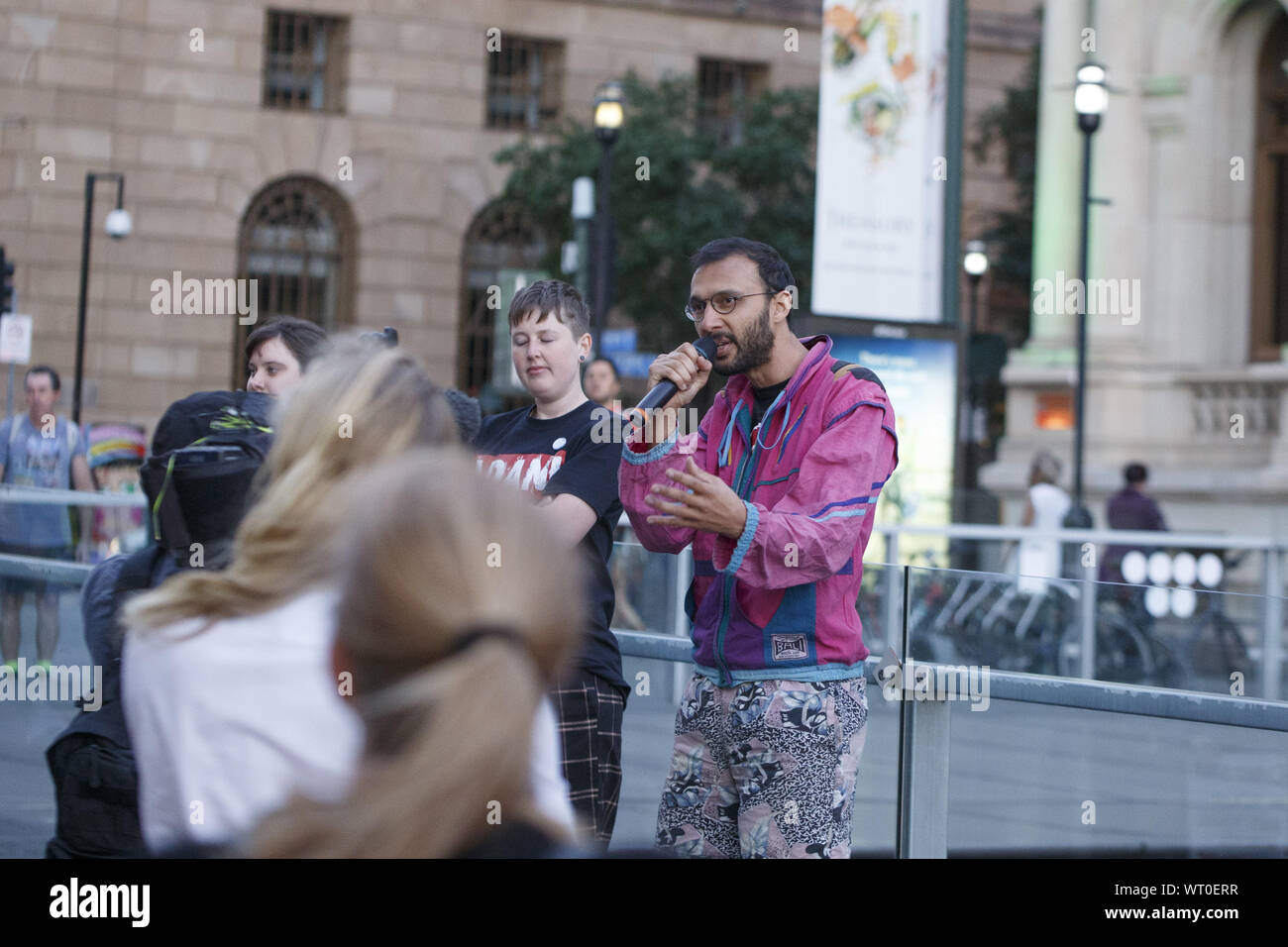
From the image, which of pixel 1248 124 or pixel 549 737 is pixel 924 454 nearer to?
pixel 1248 124

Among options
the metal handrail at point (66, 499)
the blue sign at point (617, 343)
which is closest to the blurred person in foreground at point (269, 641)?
the metal handrail at point (66, 499)

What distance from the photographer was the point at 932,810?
4562 millimetres

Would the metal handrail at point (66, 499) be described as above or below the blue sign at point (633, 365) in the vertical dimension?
below

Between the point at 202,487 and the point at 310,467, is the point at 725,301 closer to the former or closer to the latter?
the point at 202,487

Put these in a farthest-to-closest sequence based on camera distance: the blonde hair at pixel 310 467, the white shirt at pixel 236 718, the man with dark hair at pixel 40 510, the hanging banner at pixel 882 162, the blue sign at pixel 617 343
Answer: the blue sign at pixel 617 343 → the hanging banner at pixel 882 162 → the man with dark hair at pixel 40 510 → the blonde hair at pixel 310 467 → the white shirt at pixel 236 718

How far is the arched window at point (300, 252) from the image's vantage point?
32.9m

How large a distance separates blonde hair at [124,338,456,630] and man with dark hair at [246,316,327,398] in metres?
2.07

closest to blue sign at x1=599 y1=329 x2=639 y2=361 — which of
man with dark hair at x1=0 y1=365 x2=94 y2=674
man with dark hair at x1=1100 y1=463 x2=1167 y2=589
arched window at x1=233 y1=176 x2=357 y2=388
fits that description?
man with dark hair at x1=1100 y1=463 x2=1167 y2=589

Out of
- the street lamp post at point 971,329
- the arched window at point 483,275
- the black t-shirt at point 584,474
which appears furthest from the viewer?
the arched window at point 483,275

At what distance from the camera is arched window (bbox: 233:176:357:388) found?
32.9 meters

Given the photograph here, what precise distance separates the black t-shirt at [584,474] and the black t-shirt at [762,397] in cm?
36

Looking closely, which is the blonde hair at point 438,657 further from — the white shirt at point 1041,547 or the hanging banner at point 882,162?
the hanging banner at point 882,162

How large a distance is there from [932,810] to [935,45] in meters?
12.3
